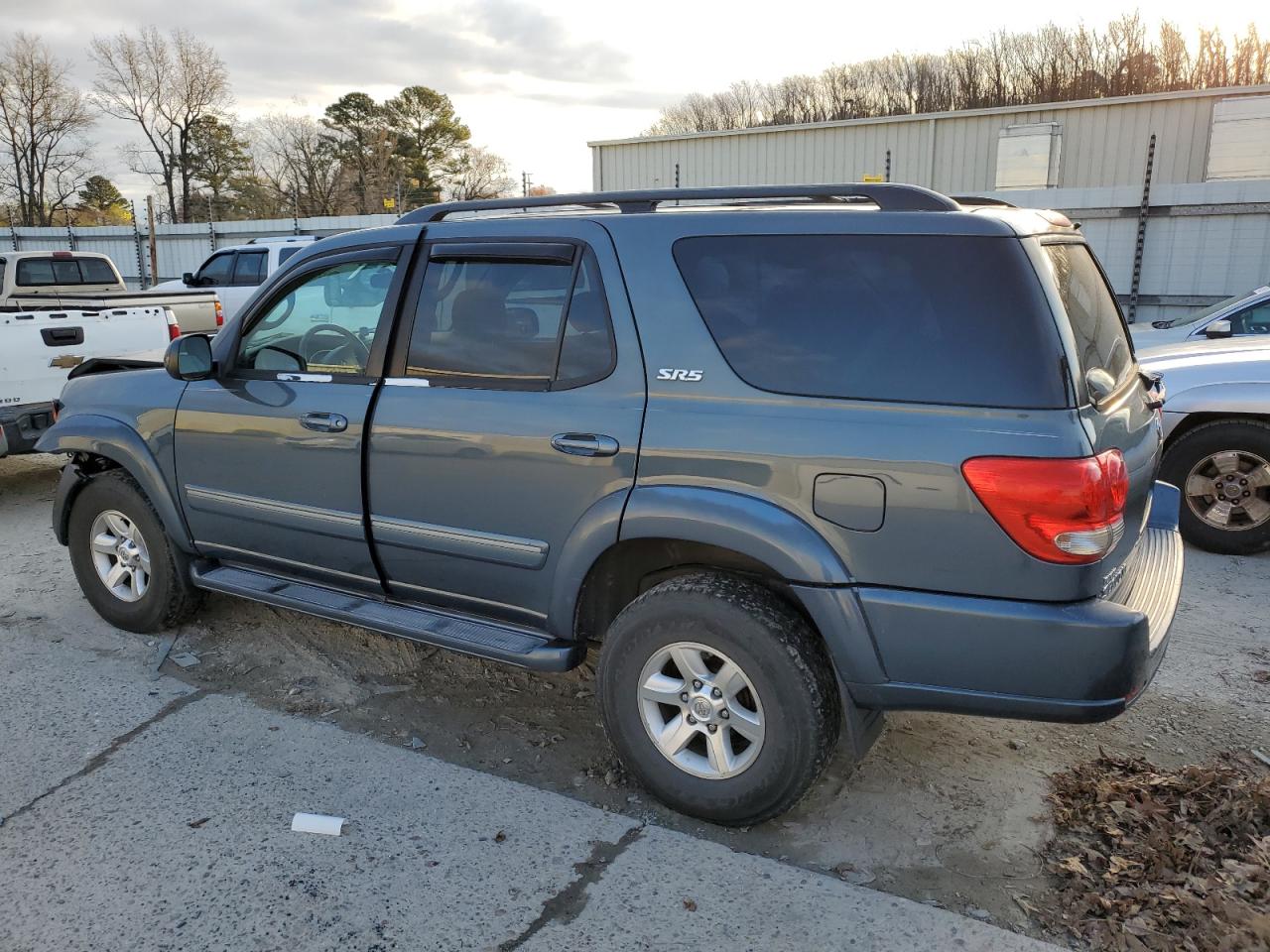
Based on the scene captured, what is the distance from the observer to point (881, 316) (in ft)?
8.90

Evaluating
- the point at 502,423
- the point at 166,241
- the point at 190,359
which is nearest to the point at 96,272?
the point at 190,359

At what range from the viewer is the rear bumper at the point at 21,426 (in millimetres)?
6773

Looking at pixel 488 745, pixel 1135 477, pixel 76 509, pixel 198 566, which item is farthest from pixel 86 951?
pixel 1135 477

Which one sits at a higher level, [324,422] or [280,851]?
[324,422]

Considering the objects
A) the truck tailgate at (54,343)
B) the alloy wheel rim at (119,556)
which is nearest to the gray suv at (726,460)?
the alloy wheel rim at (119,556)

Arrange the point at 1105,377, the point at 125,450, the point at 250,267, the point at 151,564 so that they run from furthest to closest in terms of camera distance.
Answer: the point at 250,267 → the point at 151,564 → the point at 125,450 → the point at 1105,377

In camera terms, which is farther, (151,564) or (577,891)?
(151,564)

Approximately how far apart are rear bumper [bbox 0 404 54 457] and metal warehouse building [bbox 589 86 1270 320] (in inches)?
449

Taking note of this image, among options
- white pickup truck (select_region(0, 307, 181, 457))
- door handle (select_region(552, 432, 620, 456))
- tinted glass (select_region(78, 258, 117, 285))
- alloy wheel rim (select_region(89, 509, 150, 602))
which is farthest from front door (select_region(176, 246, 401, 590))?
tinted glass (select_region(78, 258, 117, 285))

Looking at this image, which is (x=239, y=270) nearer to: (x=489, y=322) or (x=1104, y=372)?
(x=489, y=322)

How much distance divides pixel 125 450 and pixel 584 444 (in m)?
2.54

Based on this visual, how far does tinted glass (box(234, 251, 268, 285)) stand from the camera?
1373 cm

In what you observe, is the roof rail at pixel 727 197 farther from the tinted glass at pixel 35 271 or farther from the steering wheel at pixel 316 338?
the tinted glass at pixel 35 271

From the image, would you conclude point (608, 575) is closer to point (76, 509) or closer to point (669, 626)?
point (669, 626)
